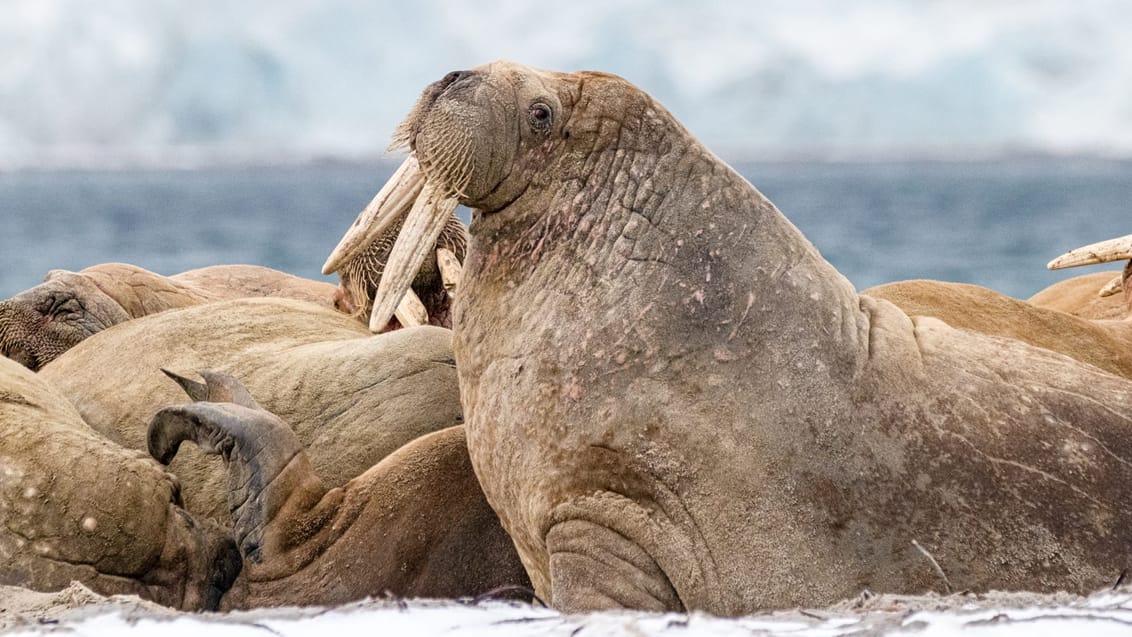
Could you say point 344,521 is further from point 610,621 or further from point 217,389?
point 610,621

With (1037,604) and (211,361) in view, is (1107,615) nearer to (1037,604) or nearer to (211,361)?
(1037,604)

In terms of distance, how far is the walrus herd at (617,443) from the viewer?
3467 millimetres

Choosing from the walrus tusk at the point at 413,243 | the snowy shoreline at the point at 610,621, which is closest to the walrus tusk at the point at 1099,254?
the walrus tusk at the point at 413,243

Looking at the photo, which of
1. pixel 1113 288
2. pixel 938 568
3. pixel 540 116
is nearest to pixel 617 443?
pixel 938 568

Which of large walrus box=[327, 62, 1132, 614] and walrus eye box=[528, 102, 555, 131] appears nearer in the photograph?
large walrus box=[327, 62, 1132, 614]

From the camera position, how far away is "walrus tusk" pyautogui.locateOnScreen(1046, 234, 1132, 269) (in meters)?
7.08

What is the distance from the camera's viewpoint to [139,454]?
4.37 metres

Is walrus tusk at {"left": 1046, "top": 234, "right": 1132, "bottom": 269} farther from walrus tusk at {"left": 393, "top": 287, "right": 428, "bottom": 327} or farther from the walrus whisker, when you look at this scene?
the walrus whisker

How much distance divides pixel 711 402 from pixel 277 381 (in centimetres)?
213

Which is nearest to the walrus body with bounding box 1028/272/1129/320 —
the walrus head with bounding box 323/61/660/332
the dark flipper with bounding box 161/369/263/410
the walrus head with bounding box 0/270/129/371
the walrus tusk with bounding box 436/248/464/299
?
the walrus tusk with bounding box 436/248/464/299

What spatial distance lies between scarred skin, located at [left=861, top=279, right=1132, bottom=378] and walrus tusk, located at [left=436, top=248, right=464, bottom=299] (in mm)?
1598

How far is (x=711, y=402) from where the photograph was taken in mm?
3539

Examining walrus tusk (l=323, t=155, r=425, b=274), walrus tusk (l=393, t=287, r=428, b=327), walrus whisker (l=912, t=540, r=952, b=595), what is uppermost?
walrus tusk (l=323, t=155, r=425, b=274)

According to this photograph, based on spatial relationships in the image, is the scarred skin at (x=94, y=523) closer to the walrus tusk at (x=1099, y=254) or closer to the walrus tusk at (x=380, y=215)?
the walrus tusk at (x=380, y=215)
